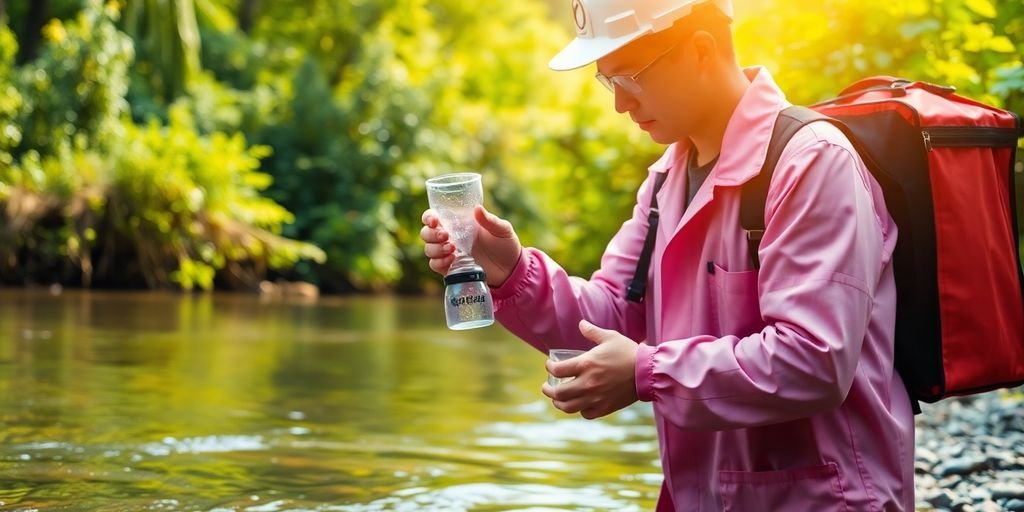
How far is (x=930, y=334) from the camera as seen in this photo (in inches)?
109

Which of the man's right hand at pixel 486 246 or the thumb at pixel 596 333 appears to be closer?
the thumb at pixel 596 333

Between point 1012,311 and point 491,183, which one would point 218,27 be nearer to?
point 491,183

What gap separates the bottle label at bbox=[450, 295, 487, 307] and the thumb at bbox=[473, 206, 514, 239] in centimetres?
20

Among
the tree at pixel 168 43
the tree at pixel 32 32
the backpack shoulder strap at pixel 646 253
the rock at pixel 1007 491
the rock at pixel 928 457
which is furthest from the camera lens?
the tree at pixel 168 43

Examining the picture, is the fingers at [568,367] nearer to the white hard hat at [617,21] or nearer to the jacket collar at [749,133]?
the jacket collar at [749,133]

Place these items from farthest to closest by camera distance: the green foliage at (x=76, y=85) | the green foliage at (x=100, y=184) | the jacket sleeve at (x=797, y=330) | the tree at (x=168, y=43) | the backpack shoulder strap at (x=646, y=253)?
the tree at (x=168, y=43)
the green foliage at (x=76, y=85)
the green foliage at (x=100, y=184)
the backpack shoulder strap at (x=646, y=253)
the jacket sleeve at (x=797, y=330)

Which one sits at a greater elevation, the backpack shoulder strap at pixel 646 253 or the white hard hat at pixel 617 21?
the white hard hat at pixel 617 21

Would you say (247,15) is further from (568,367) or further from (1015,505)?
(568,367)

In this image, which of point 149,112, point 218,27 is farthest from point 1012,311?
point 218,27

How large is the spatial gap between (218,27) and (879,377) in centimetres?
3709

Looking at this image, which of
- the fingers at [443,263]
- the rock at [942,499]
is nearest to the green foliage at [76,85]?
the rock at [942,499]

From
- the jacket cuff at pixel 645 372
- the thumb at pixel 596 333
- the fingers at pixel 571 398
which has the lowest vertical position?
the fingers at pixel 571 398

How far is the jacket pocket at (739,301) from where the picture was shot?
2756 millimetres

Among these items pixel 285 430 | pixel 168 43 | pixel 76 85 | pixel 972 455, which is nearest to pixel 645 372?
pixel 972 455
